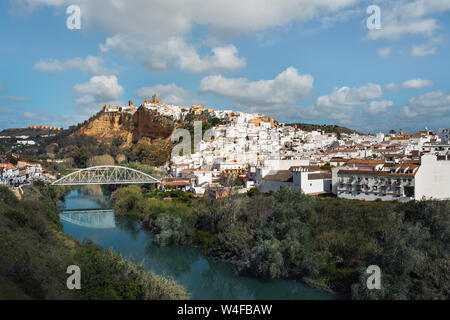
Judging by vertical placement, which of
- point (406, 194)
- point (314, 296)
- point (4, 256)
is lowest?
point (314, 296)

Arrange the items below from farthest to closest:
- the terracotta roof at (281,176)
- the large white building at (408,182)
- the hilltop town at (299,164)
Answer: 1. the terracotta roof at (281,176)
2. the hilltop town at (299,164)
3. the large white building at (408,182)

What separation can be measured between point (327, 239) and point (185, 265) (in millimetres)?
6513

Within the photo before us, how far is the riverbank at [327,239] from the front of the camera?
11.5m

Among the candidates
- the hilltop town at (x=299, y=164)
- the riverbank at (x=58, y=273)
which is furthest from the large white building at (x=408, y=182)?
the riverbank at (x=58, y=273)

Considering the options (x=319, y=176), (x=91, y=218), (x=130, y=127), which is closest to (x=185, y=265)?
(x=319, y=176)

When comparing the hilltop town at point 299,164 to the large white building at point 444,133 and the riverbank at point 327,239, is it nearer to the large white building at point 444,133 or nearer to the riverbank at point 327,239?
the large white building at point 444,133

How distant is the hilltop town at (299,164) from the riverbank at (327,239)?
225cm

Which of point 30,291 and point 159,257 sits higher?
point 30,291

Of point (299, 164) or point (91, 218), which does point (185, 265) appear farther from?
point (299, 164)
